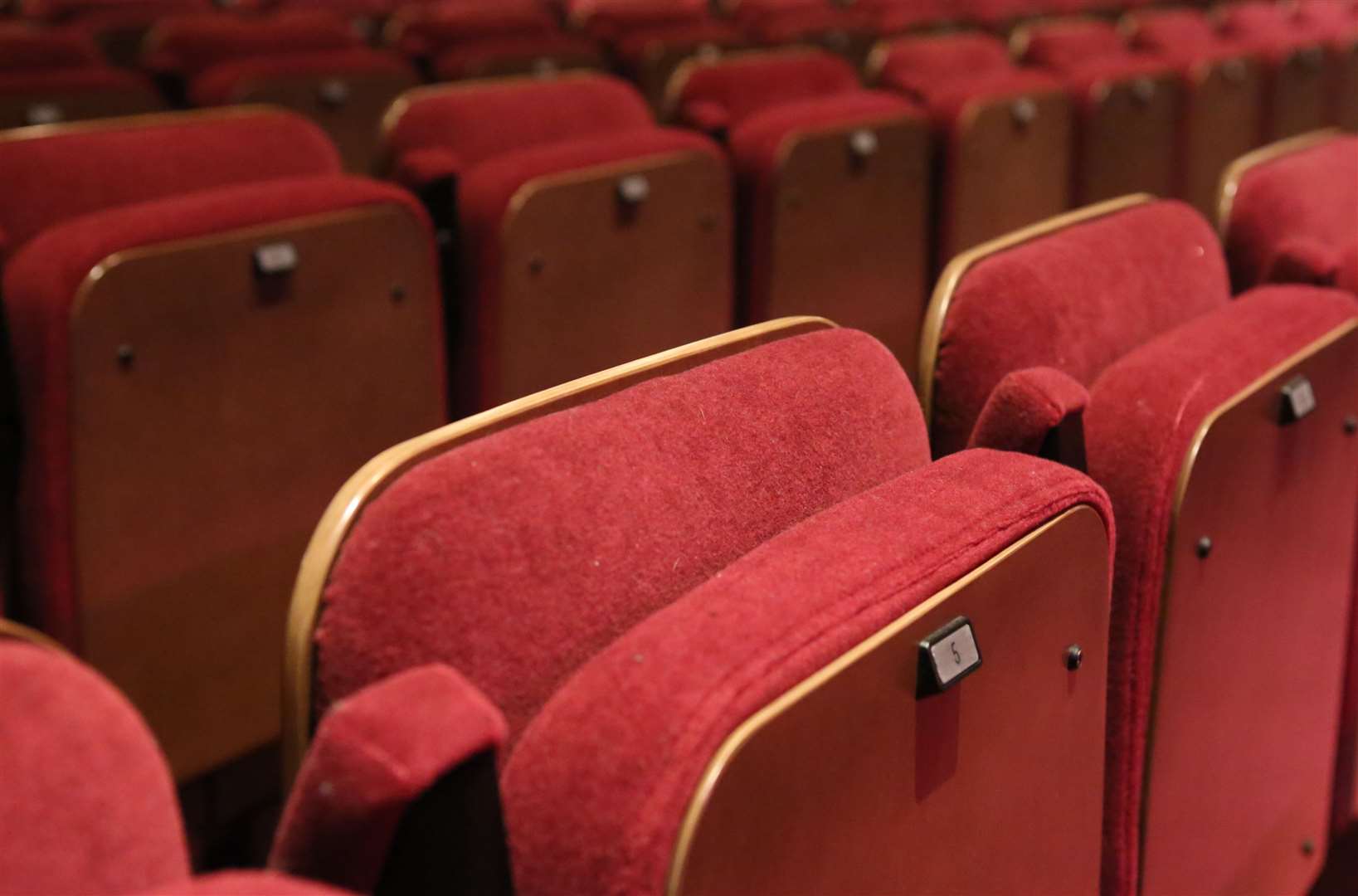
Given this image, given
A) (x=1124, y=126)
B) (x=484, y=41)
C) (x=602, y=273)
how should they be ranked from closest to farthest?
(x=602, y=273), (x=1124, y=126), (x=484, y=41)

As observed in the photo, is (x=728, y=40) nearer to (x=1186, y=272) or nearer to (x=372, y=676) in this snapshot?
(x=1186, y=272)

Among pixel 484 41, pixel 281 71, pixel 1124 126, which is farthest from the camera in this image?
pixel 484 41

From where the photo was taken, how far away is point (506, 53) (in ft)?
2.95

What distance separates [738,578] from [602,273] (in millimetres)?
322

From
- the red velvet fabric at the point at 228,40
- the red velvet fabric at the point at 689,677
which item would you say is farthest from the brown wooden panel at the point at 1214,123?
the red velvet fabric at the point at 689,677

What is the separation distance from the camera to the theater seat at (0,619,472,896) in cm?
16

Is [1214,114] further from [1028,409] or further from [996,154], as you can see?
[1028,409]

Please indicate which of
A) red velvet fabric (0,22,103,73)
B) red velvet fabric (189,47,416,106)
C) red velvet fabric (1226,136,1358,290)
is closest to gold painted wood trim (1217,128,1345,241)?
red velvet fabric (1226,136,1358,290)

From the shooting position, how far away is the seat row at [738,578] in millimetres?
180

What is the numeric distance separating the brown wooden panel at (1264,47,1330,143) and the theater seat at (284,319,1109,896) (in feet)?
2.77

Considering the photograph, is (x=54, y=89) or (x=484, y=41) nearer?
(x=54, y=89)

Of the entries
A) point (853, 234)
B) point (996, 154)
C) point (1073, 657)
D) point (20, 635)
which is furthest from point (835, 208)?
point (20, 635)

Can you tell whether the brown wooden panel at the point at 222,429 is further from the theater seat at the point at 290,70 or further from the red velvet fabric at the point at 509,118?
the theater seat at the point at 290,70

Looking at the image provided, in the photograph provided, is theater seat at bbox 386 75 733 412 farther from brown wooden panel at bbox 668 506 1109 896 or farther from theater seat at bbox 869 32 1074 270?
brown wooden panel at bbox 668 506 1109 896
